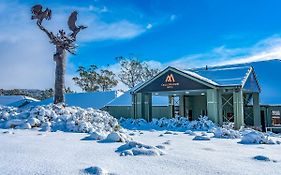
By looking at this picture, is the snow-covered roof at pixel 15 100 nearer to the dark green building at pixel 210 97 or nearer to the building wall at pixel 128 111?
the building wall at pixel 128 111

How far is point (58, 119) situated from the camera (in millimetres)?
12398

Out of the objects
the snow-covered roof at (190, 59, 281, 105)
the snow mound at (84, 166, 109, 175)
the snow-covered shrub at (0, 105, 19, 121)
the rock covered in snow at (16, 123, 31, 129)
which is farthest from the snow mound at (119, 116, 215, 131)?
the snow mound at (84, 166, 109, 175)

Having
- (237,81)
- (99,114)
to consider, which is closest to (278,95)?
(237,81)

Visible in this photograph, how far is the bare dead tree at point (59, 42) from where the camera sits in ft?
56.6

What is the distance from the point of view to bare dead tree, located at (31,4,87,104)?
17.3 m

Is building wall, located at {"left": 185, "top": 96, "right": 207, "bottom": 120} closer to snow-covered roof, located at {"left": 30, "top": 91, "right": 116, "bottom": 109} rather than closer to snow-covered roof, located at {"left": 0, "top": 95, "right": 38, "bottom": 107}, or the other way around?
snow-covered roof, located at {"left": 30, "top": 91, "right": 116, "bottom": 109}

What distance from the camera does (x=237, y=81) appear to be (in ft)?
77.5

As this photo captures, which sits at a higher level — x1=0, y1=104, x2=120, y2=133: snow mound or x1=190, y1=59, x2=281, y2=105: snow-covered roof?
x1=190, y1=59, x2=281, y2=105: snow-covered roof

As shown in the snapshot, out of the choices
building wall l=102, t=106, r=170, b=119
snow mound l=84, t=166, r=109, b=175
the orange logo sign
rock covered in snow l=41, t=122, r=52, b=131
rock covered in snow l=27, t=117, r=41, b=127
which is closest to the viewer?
snow mound l=84, t=166, r=109, b=175

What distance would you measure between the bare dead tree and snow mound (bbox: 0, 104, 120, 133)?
3.52 meters

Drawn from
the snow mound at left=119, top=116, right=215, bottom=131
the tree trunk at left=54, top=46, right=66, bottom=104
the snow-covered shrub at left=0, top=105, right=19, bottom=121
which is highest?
the tree trunk at left=54, top=46, right=66, bottom=104

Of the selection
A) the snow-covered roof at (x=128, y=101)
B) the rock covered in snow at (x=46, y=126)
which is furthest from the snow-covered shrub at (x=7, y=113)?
the snow-covered roof at (x=128, y=101)

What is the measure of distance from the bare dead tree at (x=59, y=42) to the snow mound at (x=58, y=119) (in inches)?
139

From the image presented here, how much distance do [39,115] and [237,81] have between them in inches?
659
